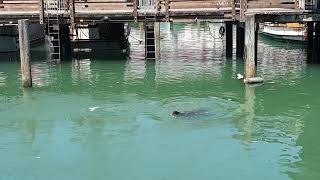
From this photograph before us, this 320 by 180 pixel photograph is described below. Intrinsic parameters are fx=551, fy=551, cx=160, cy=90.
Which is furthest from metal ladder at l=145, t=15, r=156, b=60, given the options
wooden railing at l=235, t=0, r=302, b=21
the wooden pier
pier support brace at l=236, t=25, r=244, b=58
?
pier support brace at l=236, t=25, r=244, b=58

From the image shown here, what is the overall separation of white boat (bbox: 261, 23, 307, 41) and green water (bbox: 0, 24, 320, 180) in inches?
506

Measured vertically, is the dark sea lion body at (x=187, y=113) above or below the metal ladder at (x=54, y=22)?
below

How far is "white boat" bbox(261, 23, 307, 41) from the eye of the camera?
3983 centimetres

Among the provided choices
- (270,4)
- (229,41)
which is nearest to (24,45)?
(270,4)

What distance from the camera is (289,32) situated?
4103 cm

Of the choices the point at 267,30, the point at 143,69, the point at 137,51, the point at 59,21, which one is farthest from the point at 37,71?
the point at 267,30

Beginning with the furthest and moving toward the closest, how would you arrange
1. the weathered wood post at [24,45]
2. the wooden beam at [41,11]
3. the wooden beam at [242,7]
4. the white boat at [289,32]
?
1. the white boat at [289,32]
2. the wooden beam at [41,11]
3. the wooden beam at [242,7]
4. the weathered wood post at [24,45]

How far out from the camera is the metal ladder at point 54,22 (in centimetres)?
2613

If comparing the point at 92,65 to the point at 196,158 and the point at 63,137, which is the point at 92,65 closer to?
the point at 63,137

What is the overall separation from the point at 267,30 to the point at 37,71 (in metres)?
24.1

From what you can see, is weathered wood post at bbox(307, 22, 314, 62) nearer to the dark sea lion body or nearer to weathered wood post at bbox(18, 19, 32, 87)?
the dark sea lion body

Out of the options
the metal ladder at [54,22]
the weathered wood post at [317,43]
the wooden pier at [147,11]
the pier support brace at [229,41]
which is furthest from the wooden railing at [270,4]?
the metal ladder at [54,22]

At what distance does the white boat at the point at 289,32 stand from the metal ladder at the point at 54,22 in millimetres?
18323

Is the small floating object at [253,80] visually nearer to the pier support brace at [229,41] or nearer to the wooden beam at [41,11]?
the pier support brace at [229,41]
